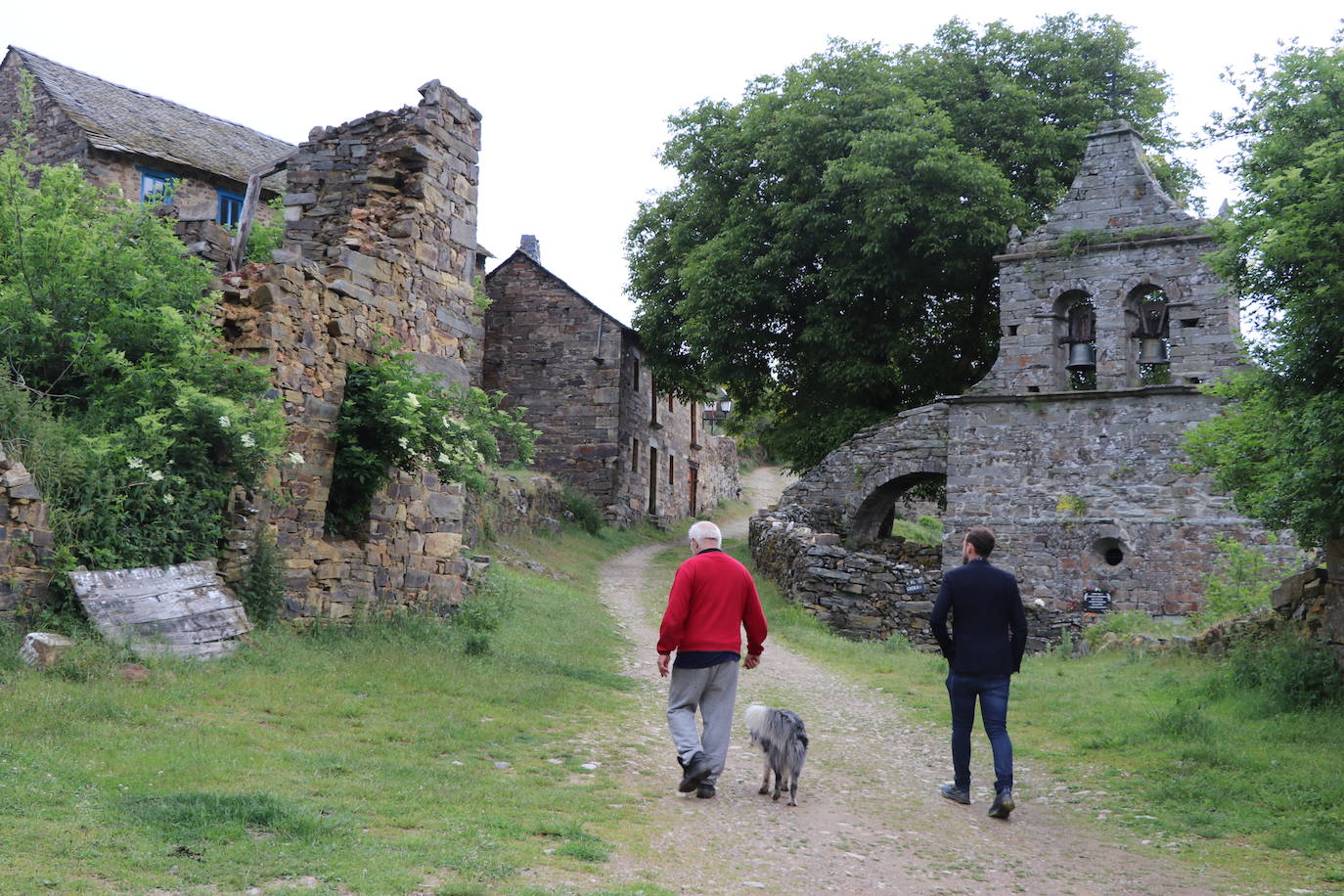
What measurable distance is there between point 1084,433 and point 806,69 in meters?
12.0

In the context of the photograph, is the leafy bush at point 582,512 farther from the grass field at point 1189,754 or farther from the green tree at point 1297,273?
the green tree at point 1297,273

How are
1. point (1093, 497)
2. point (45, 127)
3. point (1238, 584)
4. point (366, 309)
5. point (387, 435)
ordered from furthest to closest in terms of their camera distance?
point (45, 127) < point (1093, 497) < point (1238, 584) < point (366, 309) < point (387, 435)

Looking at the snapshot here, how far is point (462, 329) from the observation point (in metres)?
13.0

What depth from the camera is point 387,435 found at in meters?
10.8

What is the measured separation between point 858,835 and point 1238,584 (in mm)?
10400

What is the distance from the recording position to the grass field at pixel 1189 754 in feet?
19.8

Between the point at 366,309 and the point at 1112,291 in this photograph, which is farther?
the point at 1112,291

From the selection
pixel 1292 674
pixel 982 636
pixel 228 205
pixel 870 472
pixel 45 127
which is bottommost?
pixel 1292 674

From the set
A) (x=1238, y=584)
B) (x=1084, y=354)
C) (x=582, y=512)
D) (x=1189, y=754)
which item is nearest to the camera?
(x=1189, y=754)

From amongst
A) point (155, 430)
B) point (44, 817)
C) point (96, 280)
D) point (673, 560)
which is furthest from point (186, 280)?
point (673, 560)

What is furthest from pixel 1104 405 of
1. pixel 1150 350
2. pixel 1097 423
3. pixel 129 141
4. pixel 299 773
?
pixel 129 141

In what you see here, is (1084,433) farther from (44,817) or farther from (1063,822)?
(44,817)

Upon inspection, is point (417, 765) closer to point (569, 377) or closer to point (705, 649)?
point (705, 649)

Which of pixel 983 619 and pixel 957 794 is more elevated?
pixel 983 619
